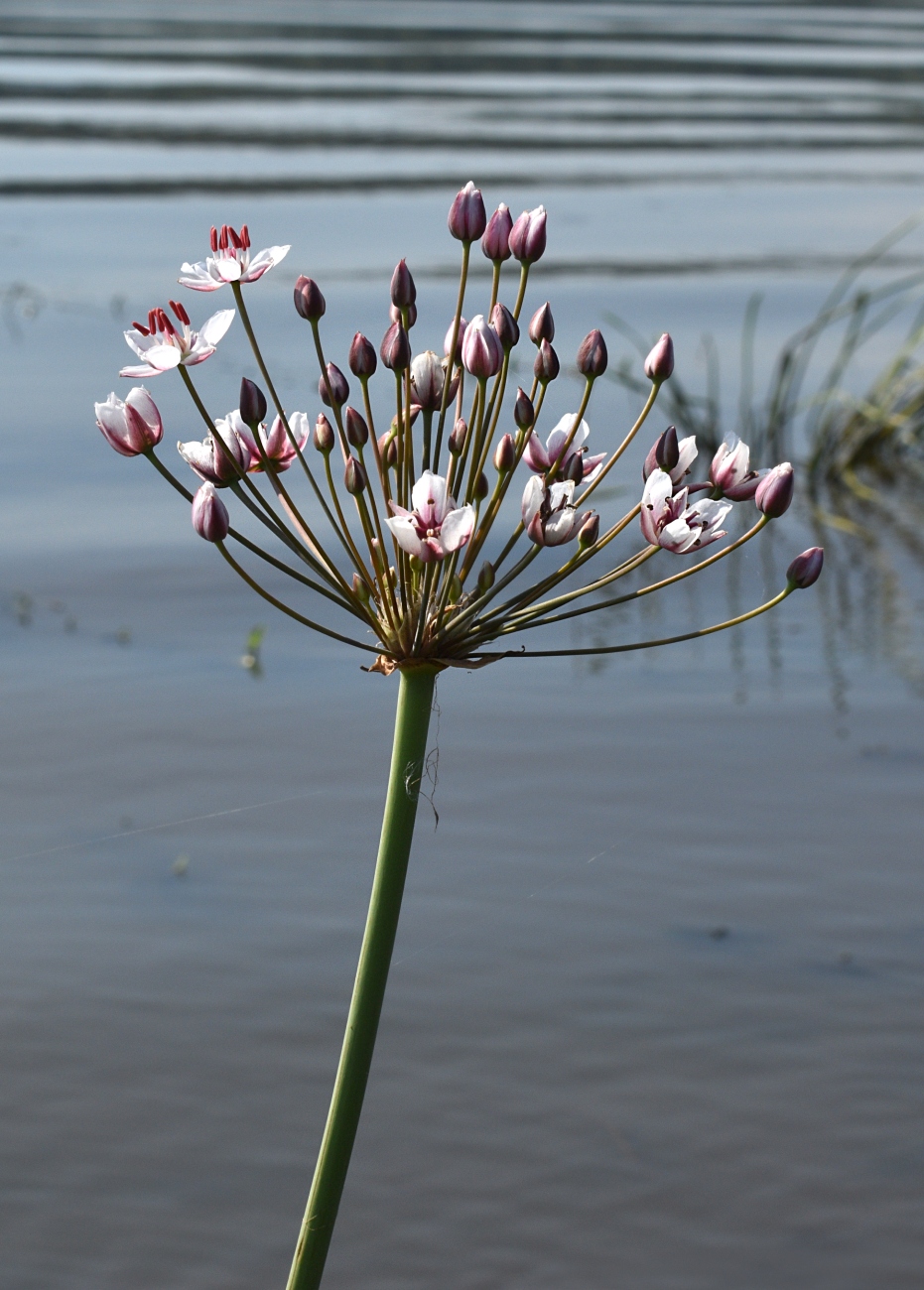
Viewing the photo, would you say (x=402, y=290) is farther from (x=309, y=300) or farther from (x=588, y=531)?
(x=588, y=531)

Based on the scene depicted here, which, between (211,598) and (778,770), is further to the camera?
(211,598)

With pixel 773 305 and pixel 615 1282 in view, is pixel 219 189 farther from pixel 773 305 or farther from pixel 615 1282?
pixel 615 1282

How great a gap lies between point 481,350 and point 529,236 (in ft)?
0.57

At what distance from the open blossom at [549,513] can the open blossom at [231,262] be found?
36cm

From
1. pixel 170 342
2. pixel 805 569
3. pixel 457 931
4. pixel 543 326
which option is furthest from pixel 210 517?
pixel 457 931

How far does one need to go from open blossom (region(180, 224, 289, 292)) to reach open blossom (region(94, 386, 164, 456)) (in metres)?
0.13

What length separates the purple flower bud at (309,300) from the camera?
1.86 m

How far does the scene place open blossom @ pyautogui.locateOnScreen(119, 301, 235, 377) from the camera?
1754mm

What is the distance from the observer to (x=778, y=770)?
4.82 meters

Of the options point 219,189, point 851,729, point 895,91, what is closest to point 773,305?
point 219,189

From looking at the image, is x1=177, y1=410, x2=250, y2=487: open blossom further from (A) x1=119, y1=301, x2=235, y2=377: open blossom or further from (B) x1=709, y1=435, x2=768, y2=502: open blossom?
(B) x1=709, y1=435, x2=768, y2=502: open blossom

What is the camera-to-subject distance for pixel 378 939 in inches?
67.6

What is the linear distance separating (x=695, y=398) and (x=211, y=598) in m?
3.28

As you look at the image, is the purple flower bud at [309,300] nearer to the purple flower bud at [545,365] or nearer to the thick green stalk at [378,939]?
the purple flower bud at [545,365]
